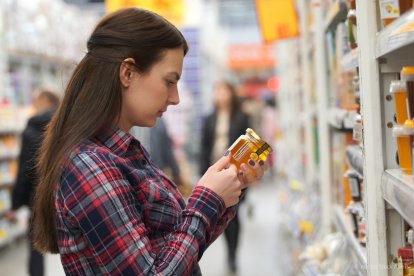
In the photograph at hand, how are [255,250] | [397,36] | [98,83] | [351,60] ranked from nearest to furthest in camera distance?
1. [397,36]
2. [98,83]
3. [351,60]
4. [255,250]

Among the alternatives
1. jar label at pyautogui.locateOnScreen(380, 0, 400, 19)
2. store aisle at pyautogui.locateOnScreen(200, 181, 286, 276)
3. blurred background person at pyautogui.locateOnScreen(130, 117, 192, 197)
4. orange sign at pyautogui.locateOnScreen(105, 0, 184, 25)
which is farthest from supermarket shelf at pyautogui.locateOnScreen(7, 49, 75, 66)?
jar label at pyautogui.locateOnScreen(380, 0, 400, 19)

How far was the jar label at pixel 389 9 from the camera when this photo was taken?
1515mm

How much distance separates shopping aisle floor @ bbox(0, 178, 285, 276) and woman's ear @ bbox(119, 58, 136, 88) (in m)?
3.69

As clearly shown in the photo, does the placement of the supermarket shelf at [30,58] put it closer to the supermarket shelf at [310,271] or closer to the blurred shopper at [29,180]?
the blurred shopper at [29,180]

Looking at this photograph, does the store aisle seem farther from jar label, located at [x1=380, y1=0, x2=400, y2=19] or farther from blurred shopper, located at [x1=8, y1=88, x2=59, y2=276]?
jar label, located at [x1=380, y1=0, x2=400, y2=19]

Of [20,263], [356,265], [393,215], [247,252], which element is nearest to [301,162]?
[247,252]

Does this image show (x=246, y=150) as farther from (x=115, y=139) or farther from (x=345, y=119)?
(x=345, y=119)

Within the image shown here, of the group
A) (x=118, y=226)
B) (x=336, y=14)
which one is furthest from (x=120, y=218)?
(x=336, y=14)

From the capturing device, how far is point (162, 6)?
23.6 feet

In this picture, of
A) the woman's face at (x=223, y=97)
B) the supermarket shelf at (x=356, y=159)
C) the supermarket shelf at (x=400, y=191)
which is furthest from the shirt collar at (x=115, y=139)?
the woman's face at (x=223, y=97)

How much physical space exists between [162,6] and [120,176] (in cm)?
600

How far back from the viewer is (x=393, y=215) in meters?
1.67

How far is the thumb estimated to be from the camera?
155cm

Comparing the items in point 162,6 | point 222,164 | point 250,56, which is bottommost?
point 222,164
